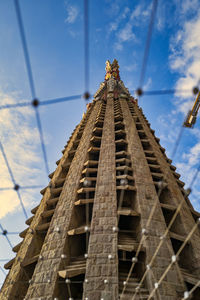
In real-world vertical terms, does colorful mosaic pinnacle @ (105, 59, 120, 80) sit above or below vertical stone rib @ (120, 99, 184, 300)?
above

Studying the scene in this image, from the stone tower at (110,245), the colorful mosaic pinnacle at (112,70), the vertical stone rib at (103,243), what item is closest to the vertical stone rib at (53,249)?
the stone tower at (110,245)

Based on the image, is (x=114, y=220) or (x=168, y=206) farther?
(x=168, y=206)

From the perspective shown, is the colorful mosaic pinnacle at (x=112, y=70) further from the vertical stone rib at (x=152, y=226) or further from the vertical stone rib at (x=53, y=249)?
the vertical stone rib at (x=53, y=249)

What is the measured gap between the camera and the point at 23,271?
476 inches

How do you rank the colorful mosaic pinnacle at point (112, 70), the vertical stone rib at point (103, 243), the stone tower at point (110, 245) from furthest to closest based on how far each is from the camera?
the colorful mosaic pinnacle at point (112, 70) < the stone tower at point (110, 245) < the vertical stone rib at point (103, 243)

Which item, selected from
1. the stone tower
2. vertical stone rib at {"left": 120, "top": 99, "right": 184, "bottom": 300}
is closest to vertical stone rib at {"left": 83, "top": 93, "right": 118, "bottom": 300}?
the stone tower

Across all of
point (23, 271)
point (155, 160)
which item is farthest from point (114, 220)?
point (155, 160)

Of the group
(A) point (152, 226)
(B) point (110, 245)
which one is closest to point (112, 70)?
(A) point (152, 226)

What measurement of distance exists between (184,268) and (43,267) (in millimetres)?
6929

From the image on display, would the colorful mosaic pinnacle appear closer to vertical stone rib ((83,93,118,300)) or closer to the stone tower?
the stone tower

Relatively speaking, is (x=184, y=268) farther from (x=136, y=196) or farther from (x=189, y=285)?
(x=136, y=196)

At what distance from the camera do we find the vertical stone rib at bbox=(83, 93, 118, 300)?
8.70 m

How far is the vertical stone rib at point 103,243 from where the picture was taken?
28.6ft

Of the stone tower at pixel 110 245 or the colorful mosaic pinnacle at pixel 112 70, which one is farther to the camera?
the colorful mosaic pinnacle at pixel 112 70
